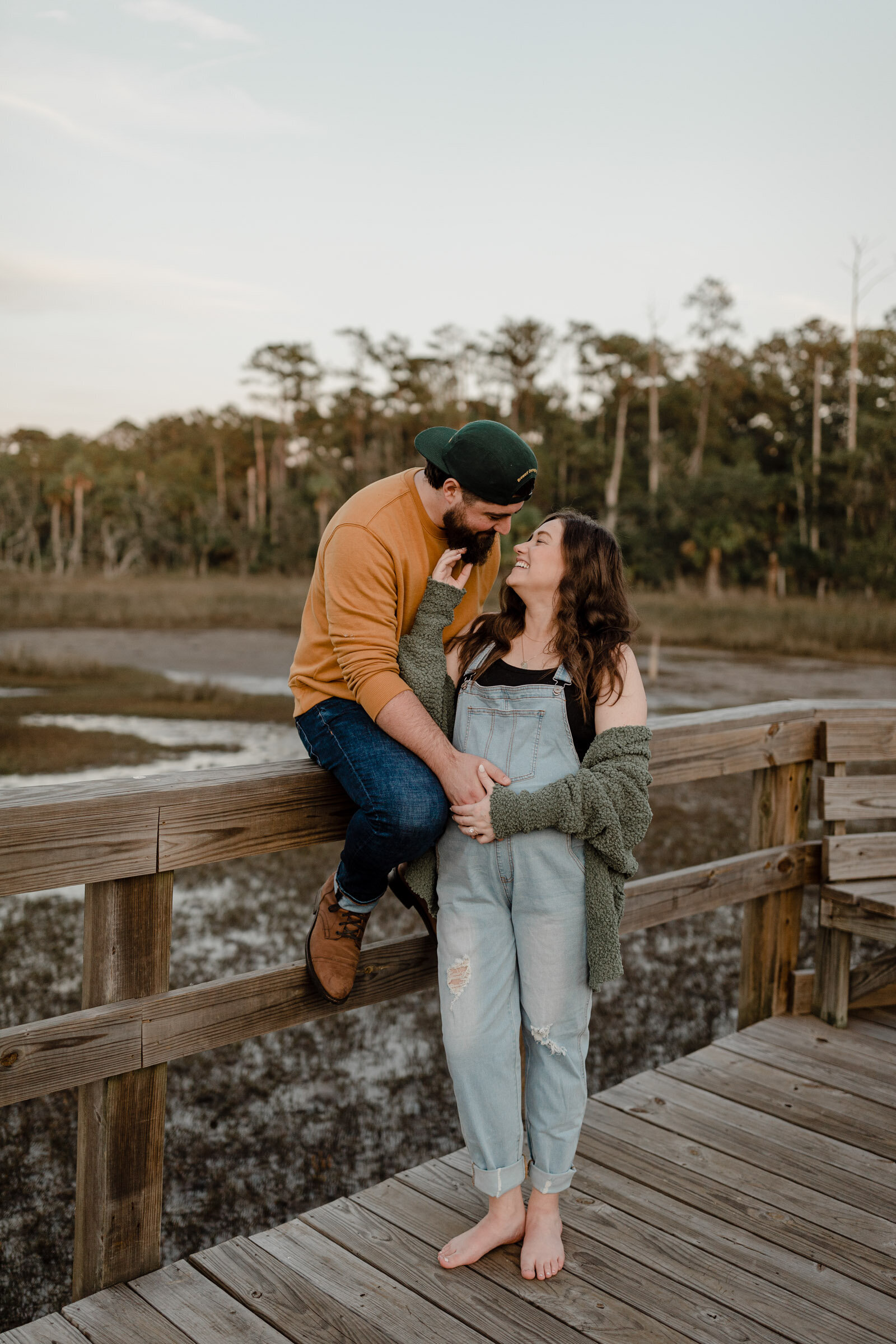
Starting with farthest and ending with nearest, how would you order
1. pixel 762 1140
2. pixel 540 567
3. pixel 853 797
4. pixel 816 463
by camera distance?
pixel 816 463 → pixel 853 797 → pixel 762 1140 → pixel 540 567

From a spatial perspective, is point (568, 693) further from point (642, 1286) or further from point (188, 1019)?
point (642, 1286)

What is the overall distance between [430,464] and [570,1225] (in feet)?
5.24

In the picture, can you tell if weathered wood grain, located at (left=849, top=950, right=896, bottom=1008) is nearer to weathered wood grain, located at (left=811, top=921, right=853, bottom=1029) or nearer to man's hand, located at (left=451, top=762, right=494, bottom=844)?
weathered wood grain, located at (left=811, top=921, right=853, bottom=1029)

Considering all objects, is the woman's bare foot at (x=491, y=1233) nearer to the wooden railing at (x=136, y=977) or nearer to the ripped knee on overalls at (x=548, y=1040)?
the ripped knee on overalls at (x=548, y=1040)

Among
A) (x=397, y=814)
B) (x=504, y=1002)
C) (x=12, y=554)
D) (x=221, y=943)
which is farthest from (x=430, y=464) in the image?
(x=12, y=554)

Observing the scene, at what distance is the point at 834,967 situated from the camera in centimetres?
324

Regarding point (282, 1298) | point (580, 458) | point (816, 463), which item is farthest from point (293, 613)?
point (282, 1298)

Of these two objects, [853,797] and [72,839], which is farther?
[853,797]

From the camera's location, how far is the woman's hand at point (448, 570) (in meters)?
2.12

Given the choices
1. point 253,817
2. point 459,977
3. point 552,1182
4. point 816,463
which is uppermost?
point 816,463

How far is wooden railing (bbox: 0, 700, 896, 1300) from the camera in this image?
1.77 metres

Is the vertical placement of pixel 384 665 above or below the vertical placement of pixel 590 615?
below

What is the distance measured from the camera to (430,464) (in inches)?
85.0

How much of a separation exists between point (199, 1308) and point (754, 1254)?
1.07 metres
